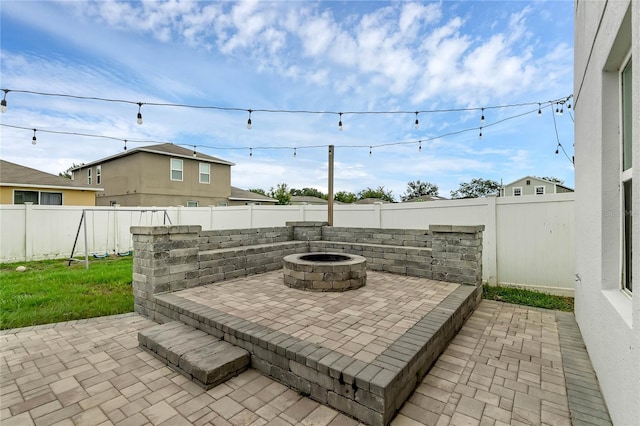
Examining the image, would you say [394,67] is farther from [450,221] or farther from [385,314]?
[385,314]

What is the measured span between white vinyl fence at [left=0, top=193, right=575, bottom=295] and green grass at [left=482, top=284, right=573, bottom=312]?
25 centimetres

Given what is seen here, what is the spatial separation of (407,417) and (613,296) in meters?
1.80

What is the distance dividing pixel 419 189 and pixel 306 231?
142ft

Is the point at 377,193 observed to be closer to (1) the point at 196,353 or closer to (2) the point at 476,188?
(2) the point at 476,188

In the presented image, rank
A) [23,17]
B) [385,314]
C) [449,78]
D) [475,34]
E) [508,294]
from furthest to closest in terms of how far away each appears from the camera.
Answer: [449,78] < [475,34] < [23,17] < [508,294] < [385,314]

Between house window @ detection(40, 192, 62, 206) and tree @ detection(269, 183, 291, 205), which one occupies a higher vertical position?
tree @ detection(269, 183, 291, 205)

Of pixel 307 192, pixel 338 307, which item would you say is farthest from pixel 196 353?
pixel 307 192

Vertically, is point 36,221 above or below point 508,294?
above

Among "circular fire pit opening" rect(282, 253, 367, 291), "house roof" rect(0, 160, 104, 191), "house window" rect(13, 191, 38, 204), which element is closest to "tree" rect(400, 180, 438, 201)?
"house roof" rect(0, 160, 104, 191)

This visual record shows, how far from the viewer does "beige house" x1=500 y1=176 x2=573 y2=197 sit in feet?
76.2

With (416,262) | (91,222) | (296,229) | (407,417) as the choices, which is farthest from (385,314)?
(91,222)

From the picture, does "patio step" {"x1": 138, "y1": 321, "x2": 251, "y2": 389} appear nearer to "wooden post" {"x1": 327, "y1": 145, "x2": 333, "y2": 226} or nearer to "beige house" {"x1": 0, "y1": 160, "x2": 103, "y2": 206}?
"wooden post" {"x1": 327, "y1": 145, "x2": 333, "y2": 226}

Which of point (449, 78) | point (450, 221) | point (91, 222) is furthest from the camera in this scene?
point (91, 222)

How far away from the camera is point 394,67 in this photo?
8492mm
